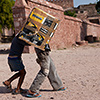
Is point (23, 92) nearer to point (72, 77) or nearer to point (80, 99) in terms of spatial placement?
point (80, 99)

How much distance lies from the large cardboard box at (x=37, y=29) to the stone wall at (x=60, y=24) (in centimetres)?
607

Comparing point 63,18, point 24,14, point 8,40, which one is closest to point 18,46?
point 24,14

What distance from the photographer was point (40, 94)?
305 centimetres

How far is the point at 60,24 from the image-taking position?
11.9m

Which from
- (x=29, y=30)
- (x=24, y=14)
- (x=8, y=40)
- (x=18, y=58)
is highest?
(x=24, y=14)

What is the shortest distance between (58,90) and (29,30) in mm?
1285

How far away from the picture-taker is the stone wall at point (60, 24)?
8.97 meters

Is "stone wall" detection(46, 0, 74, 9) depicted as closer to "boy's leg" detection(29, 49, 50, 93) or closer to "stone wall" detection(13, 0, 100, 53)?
"stone wall" detection(13, 0, 100, 53)

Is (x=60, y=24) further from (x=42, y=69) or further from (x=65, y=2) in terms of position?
(x=65, y=2)

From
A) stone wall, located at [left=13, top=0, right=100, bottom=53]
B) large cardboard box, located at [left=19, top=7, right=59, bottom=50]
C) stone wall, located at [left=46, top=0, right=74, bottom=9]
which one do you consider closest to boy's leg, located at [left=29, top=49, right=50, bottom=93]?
large cardboard box, located at [left=19, top=7, right=59, bottom=50]

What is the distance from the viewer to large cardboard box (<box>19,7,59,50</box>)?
276cm

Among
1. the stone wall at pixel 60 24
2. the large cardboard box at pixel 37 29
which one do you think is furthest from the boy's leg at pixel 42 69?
the stone wall at pixel 60 24

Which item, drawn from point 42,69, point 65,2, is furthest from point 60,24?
point 65,2

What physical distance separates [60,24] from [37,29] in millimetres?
9257
